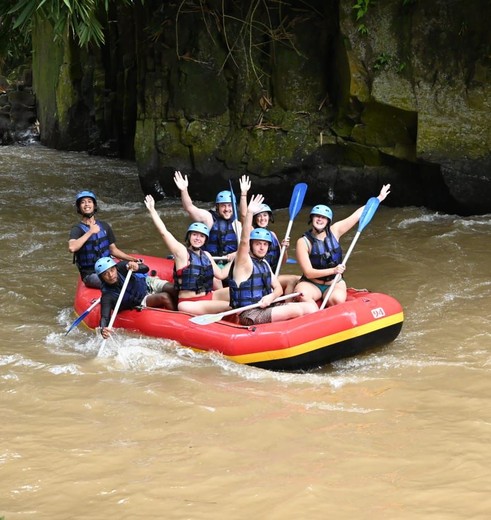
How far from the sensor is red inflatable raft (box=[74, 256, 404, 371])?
567 cm

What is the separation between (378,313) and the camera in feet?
19.4

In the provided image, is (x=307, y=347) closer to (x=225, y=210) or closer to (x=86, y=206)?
(x=225, y=210)

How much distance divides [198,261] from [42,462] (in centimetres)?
258

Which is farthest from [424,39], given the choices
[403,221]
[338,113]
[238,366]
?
[238,366]

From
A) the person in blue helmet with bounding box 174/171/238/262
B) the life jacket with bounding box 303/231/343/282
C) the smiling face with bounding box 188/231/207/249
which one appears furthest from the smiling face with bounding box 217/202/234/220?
the life jacket with bounding box 303/231/343/282

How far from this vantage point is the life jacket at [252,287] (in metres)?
6.08

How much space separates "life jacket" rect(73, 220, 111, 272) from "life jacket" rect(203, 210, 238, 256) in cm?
86

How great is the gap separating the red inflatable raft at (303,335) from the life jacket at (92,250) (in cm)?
135

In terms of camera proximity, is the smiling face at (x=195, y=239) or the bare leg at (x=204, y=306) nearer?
the bare leg at (x=204, y=306)

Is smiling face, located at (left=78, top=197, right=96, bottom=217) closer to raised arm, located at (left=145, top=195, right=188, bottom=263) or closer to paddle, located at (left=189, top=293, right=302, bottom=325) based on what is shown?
raised arm, located at (left=145, top=195, right=188, bottom=263)

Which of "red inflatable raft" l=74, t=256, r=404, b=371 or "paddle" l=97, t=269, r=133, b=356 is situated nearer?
"red inflatable raft" l=74, t=256, r=404, b=371

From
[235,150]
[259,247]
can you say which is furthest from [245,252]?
[235,150]

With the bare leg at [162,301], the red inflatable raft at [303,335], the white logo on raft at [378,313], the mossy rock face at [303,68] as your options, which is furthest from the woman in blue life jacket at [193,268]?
the mossy rock face at [303,68]

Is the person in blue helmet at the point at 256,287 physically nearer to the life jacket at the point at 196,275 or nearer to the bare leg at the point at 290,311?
the bare leg at the point at 290,311
